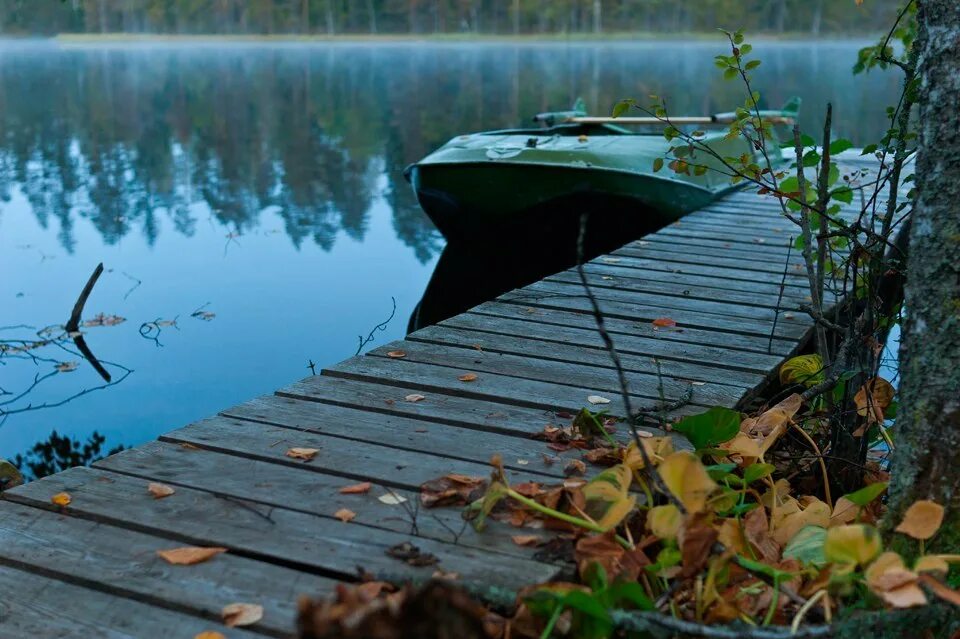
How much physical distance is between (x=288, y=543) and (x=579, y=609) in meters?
0.68

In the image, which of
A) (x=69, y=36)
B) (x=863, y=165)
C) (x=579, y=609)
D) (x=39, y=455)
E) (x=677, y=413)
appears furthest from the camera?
(x=69, y=36)

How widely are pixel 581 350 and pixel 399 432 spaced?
104 cm

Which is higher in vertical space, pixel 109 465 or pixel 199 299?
pixel 109 465

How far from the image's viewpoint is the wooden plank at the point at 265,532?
6.00 ft

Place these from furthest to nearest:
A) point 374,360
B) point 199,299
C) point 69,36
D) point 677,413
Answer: point 69,36
point 199,299
point 374,360
point 677,413

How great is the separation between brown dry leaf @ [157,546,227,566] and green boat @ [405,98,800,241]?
4899 mm

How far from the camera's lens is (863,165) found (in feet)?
28.8

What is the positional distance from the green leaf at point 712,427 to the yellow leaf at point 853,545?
78cm

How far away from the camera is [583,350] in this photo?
135 inches

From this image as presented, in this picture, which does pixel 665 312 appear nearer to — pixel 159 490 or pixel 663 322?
pixel 663 322

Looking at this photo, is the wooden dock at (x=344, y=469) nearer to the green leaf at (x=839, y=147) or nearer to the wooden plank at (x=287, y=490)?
the wooden plank at (x=287, y=490)

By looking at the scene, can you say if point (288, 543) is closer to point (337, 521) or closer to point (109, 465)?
point (337, 521)

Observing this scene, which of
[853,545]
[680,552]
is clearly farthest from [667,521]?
[853,545]

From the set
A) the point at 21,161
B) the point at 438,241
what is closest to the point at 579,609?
the point at 438,241
